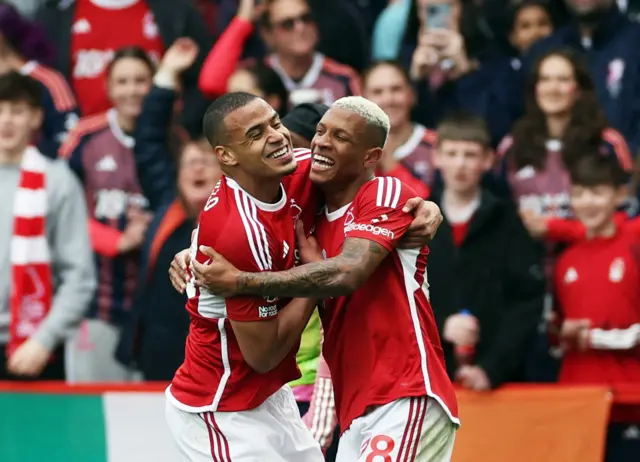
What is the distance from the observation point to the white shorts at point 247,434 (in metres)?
4.50

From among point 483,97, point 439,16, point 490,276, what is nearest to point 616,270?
point 490,276

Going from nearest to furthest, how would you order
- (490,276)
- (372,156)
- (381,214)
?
(381,214), (372,156), (490,276)

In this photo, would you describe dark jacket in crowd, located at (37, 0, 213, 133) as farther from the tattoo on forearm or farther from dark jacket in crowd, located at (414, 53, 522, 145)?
the tattoo on forearm

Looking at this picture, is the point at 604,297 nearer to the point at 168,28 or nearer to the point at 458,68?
the point at 458,68

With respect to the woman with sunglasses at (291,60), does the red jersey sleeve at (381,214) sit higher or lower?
lower

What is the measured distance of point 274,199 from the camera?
4.41m

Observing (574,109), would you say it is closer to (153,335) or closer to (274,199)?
(153,335)

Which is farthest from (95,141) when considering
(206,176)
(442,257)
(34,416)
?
(442,257)

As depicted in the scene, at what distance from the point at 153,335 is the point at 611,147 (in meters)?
2.73

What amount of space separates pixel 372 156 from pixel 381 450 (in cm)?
98

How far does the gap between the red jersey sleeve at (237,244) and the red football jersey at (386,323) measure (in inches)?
12.0

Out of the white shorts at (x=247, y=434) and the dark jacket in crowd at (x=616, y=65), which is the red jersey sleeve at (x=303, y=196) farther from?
the dark jacket in crowd at (x=616, y=65)

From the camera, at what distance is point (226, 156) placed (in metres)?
4.34

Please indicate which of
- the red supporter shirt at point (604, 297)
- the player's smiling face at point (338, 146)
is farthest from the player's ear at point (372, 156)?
the red supporter shirt at point (604, 297)
